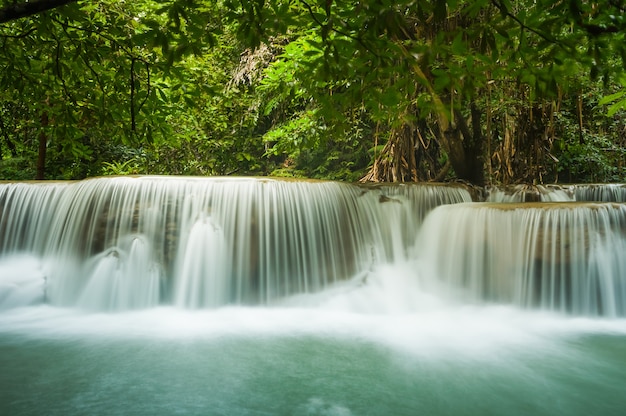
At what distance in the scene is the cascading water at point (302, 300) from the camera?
3.45 m

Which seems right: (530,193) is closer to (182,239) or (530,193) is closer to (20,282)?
(182,239)

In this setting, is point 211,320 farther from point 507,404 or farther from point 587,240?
point 587,240

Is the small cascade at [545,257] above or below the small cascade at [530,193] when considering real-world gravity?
below

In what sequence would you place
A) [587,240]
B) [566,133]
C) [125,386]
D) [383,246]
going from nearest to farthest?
[125,386] < [587,240] < [383,246] < [566,133]

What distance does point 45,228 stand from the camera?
6.74m

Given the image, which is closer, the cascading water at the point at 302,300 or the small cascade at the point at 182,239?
the cascading water at the point at 302,300

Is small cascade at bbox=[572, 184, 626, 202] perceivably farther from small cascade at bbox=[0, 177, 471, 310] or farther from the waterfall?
small cascade at bbox=[0, 177, 471, 310]

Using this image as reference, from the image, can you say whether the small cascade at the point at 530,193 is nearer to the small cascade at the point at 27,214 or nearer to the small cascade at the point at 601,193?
the small cascade at the point at 601,193

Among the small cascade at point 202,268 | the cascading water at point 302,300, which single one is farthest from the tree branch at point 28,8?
the small cascade at point 202,268

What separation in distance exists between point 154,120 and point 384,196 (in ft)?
14.0

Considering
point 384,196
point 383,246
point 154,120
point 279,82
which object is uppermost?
point 279,82

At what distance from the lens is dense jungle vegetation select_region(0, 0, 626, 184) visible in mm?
2225

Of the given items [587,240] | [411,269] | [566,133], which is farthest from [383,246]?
[566,133]

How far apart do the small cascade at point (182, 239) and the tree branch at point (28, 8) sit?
4677mm
